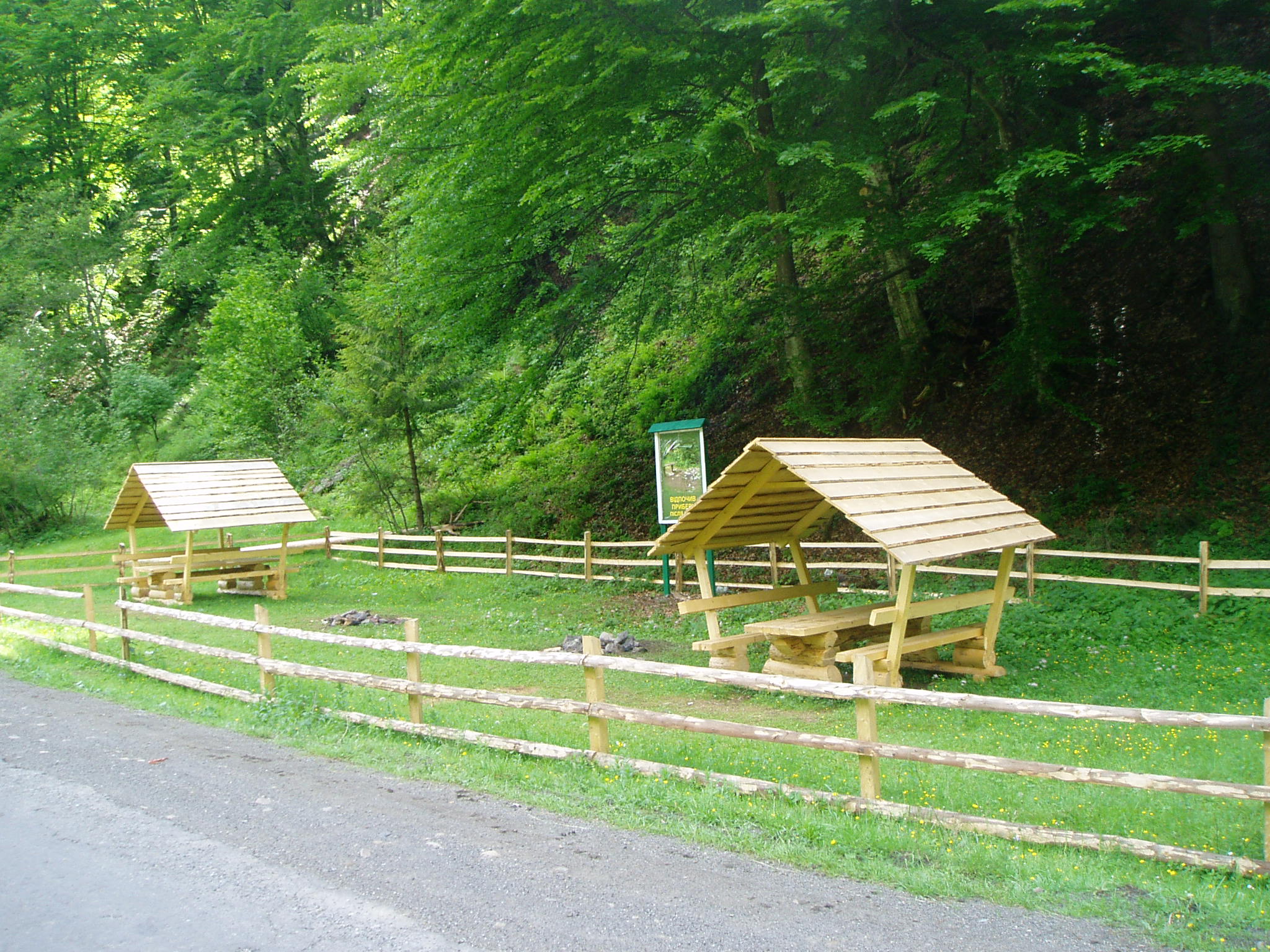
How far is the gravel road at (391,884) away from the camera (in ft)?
12.9

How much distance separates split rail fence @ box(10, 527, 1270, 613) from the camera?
11.5 m

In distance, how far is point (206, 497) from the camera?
17.2 m

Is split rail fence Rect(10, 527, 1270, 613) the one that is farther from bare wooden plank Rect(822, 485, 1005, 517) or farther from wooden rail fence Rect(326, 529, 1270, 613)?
bare wooden plank Rect(822, 485, 1005, 517)

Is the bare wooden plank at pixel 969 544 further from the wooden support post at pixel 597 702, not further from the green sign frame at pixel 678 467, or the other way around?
the green sign frame at pixel 678 467

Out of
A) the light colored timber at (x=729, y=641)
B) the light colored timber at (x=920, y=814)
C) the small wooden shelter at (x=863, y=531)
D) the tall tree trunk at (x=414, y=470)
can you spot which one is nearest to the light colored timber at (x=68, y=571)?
the tall tree trunk at (x=414, y=470)

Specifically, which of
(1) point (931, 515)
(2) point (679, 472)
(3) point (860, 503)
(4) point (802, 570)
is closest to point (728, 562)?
(2) point (679, 472)

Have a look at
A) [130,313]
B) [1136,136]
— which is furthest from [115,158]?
[1136,136]

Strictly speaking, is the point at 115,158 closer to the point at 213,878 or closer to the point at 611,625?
the point at 611,625

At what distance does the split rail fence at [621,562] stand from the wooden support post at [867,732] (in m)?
6.33

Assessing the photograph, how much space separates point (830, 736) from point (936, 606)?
3.19 m

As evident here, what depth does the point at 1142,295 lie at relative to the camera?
50.9 feet

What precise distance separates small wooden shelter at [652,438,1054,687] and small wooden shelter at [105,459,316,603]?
997cm

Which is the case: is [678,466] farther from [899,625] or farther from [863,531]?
[899,625]

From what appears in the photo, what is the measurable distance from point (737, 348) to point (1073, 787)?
14.5 meters
